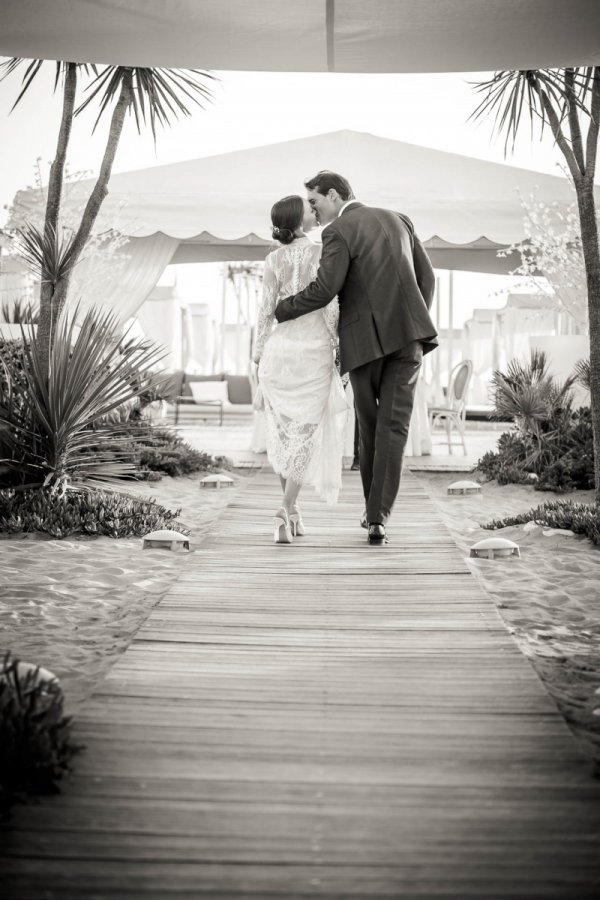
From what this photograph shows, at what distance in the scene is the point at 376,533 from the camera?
14.5ft

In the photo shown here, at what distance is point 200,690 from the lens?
7.63 ft

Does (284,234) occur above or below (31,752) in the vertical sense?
above

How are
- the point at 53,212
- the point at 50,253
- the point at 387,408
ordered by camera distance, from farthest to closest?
the point at 53,212 → the point at 50,253 → the point at 387,408

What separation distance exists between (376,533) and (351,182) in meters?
6.24

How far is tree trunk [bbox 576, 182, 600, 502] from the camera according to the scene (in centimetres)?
521

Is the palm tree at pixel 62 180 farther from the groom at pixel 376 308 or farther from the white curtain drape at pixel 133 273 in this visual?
the white curtain drape at pixel 133 273

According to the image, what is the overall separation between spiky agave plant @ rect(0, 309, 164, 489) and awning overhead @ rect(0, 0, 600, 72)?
2327 millimetres

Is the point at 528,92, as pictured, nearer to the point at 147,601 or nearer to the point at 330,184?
the point at 330,184

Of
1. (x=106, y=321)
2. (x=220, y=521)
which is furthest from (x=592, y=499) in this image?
(x=106, y=321)

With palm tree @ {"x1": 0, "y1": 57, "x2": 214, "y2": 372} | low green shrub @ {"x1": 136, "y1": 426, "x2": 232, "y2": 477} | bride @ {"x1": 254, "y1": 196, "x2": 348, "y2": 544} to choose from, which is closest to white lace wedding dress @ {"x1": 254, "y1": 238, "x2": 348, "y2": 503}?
bride @ {"x1": 254, "y1": 196, "x2": 348, "y2": 544}

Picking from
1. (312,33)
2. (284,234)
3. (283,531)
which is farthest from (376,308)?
(312,33)

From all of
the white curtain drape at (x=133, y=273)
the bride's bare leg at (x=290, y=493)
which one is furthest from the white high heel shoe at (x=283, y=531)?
the white curtain drape at (x=133, y=273)

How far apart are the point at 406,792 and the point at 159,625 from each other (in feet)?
4.35

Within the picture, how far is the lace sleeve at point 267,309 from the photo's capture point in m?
4.49
